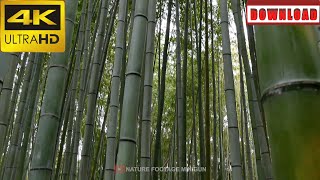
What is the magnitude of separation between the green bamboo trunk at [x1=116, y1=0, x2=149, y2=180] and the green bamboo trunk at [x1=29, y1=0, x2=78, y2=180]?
288mm

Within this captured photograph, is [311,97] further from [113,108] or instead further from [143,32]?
[113,108]

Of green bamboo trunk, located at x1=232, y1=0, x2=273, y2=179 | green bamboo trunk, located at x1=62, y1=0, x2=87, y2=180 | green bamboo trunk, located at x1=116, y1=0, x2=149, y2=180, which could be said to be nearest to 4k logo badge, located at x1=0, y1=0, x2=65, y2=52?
green bamboo trunk, located at x1=116, y1=0, x2=149, y2=180

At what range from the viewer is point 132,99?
168 cm

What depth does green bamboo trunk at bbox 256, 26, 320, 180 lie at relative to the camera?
61cm

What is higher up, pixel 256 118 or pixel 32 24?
pixel 32 24

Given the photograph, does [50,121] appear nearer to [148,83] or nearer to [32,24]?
[32,24]

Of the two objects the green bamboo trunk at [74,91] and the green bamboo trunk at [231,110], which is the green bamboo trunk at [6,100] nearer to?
the green bamboo trunk at [74,91]

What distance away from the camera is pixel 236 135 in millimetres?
2611

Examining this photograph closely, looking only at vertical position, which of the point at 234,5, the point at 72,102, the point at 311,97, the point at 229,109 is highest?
the point at 234,5

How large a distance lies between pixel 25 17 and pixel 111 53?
4.07 metres

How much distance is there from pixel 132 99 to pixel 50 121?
369 mm

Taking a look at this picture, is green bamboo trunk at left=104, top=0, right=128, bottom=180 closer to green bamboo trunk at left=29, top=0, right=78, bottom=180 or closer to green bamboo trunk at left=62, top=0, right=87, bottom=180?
green bamboo trunk at left=62, top=0, right=87, bottom=180

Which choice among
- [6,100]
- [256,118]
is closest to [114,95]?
[6,100]

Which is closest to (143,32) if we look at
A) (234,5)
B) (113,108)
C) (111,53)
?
(113,108)
